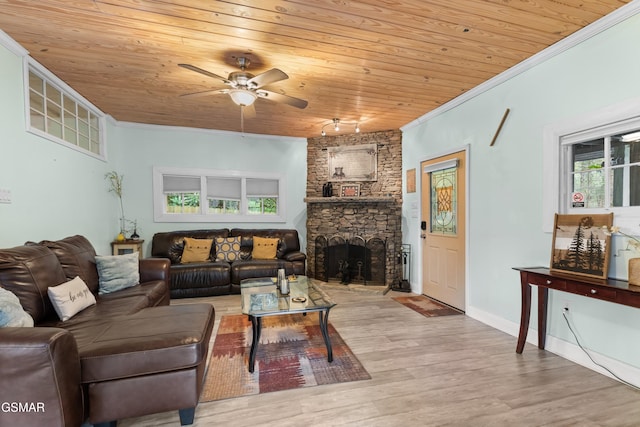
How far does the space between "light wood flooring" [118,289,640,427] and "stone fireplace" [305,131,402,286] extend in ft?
7.47

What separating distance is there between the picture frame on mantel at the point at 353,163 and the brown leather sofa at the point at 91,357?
3626 mm

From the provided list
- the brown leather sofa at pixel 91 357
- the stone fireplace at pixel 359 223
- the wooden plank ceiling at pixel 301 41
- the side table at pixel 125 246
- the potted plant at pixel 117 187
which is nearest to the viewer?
the brown leather sofa at pixel 91 357

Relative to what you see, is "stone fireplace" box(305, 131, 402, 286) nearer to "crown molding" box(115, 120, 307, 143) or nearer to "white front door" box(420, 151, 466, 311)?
"crown molding" box(115, 120, 307, 143)

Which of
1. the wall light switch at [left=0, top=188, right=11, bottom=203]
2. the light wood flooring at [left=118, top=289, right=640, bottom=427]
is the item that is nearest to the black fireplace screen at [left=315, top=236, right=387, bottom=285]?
the light wood flooring at [left=118, top=289, right=640, bottom=427]

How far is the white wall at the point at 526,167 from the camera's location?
2.17 m

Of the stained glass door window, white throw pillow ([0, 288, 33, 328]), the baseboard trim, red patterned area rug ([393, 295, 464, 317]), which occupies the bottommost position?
red patterned area rug ([393, 295, 464, 317])

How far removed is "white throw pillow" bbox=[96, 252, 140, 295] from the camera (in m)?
2.88

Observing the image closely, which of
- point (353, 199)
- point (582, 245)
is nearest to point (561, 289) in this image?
point (582, 245)

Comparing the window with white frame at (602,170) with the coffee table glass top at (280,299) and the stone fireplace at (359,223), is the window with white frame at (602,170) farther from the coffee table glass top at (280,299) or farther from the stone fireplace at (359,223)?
the stone fireplace at (359,223)

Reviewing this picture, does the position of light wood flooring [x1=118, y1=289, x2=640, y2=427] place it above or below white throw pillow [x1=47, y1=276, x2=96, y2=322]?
below

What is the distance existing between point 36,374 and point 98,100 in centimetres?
366

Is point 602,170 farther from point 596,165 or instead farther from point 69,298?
point 69,298

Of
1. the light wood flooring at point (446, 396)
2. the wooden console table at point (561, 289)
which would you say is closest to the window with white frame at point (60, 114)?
the light wood flooring at point (446, 396)

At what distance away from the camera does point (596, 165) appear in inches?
94.1
